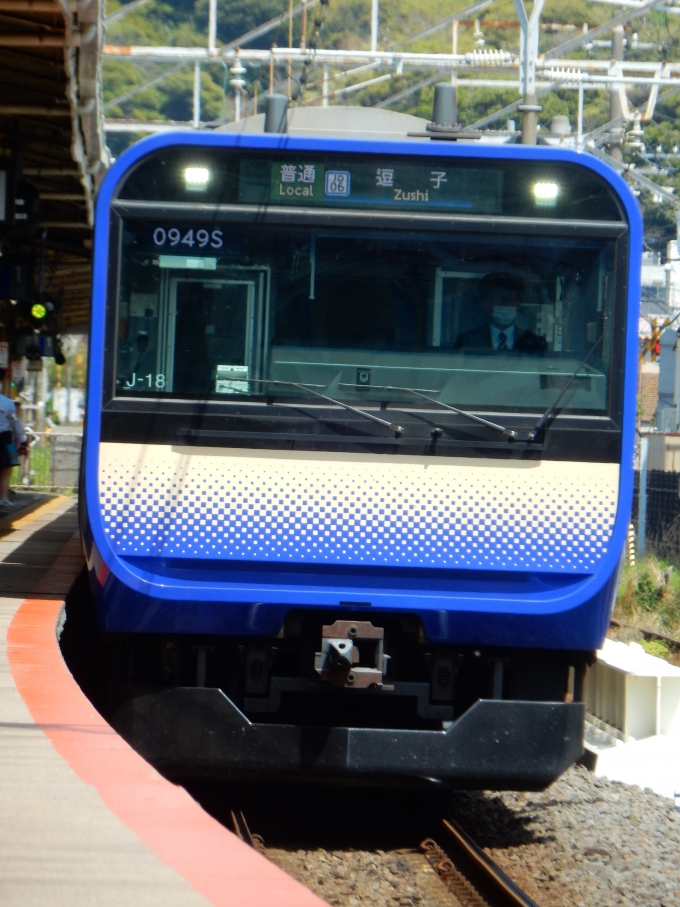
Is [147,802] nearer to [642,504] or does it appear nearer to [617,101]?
[642,504]

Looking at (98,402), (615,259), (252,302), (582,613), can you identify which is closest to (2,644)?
(98,402)

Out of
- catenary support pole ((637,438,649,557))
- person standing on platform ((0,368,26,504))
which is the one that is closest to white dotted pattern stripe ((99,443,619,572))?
person standing on platform ((0,368,26,504))

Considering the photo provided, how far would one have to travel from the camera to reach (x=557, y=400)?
5.63 meters

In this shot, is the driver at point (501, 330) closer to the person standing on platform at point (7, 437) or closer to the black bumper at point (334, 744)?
the black bumper at point (334, 744)

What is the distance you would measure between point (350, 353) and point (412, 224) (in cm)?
67

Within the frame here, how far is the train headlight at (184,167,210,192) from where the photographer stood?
5.64 metres

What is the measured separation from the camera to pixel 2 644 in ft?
21.1

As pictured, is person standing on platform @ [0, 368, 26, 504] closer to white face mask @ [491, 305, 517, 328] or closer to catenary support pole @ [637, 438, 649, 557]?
catenary support pole @ [637, 438, 649, 557]

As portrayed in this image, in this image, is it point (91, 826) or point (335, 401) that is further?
point (335, 401)

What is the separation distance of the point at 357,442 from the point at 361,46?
6432cm

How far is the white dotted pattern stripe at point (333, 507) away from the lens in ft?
17.9

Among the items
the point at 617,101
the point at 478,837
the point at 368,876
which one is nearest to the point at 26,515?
the point at 478,837

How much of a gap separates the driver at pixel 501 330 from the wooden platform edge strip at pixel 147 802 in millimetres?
2406

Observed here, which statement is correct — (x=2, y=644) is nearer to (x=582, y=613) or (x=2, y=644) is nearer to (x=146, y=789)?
(x=146, y=789)
